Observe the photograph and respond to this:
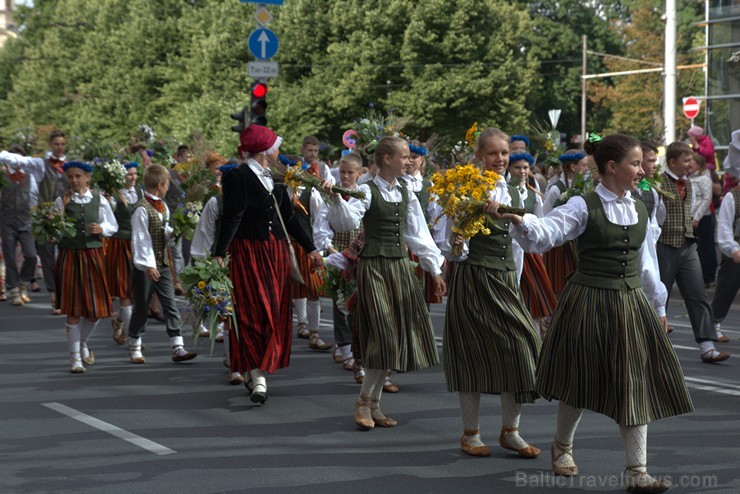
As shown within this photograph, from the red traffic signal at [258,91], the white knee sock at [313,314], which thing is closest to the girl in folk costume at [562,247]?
the white knee sock at [313,314]

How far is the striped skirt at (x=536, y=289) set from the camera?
1020 centimetres

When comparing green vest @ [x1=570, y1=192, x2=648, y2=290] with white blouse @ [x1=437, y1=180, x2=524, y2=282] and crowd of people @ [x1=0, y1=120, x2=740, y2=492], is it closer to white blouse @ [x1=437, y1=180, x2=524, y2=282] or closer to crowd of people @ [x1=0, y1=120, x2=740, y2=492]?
crowd of people @ [x1=0, y1=120, x2=740, y2=492]

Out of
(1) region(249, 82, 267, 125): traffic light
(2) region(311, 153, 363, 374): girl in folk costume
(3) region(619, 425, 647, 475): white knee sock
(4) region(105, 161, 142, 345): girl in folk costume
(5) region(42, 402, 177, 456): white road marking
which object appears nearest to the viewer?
(3) region(619, 425, 647, 475): white knee sock

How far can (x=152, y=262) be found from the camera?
35.2ft

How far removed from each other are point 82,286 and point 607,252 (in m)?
6.10

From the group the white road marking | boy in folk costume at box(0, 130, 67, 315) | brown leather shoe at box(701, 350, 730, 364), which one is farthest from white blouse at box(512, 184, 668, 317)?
boy in folk costume at box(0, 130, 67, 315)

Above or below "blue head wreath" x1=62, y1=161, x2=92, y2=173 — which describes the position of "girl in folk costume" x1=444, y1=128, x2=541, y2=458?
below

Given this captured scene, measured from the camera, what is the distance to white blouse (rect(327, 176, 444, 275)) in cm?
769

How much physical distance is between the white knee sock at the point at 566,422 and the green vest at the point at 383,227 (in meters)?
2.10

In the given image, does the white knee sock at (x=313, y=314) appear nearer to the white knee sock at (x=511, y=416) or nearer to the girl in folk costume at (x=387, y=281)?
the girl in folk costume at (x=387, y=281)

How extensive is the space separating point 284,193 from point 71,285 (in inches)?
112

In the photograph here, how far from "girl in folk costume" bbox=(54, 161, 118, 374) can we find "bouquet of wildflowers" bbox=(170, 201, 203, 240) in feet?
1.98

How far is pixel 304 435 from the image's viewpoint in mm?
7500

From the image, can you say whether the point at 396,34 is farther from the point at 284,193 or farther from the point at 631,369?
the point at 631,369
